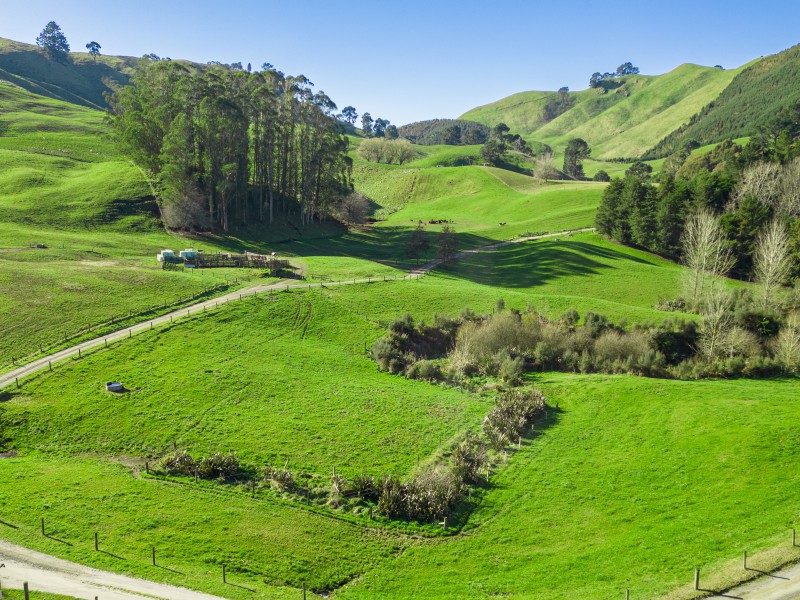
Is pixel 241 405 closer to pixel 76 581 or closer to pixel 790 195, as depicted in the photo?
pixel 76 581

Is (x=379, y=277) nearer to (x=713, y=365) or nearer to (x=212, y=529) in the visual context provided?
(x=713, y=365)

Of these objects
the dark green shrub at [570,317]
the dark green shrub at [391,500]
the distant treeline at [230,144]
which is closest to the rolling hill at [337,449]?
the dark green shrub at [391,500]

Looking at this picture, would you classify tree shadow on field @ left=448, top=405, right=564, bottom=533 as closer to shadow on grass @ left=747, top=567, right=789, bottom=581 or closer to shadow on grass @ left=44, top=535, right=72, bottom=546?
shadow on grass @ left=747, top=567, right=789, bottom=581

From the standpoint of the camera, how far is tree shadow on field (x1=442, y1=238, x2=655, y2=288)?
87.0m

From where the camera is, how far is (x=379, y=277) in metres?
79.0

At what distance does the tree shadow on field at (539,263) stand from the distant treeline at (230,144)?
4238 centimetres

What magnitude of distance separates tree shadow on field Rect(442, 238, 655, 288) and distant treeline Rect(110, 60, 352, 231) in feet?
139

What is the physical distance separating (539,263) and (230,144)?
5997 centimetres

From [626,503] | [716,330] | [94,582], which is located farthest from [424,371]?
[94,582]

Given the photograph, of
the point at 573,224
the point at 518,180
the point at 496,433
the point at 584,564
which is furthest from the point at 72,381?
the point at 518,180

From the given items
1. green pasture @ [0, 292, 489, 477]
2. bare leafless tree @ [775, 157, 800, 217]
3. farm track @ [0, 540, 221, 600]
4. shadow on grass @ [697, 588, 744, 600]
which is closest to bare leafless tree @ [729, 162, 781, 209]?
bare leafless tree @ [775, 157, 800, 217]

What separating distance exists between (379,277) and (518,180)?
112390 mm

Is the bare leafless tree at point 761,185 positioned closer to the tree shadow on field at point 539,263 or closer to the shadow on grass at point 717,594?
the tree shadow on field at point 539,263

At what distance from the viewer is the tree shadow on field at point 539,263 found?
87.0 m
